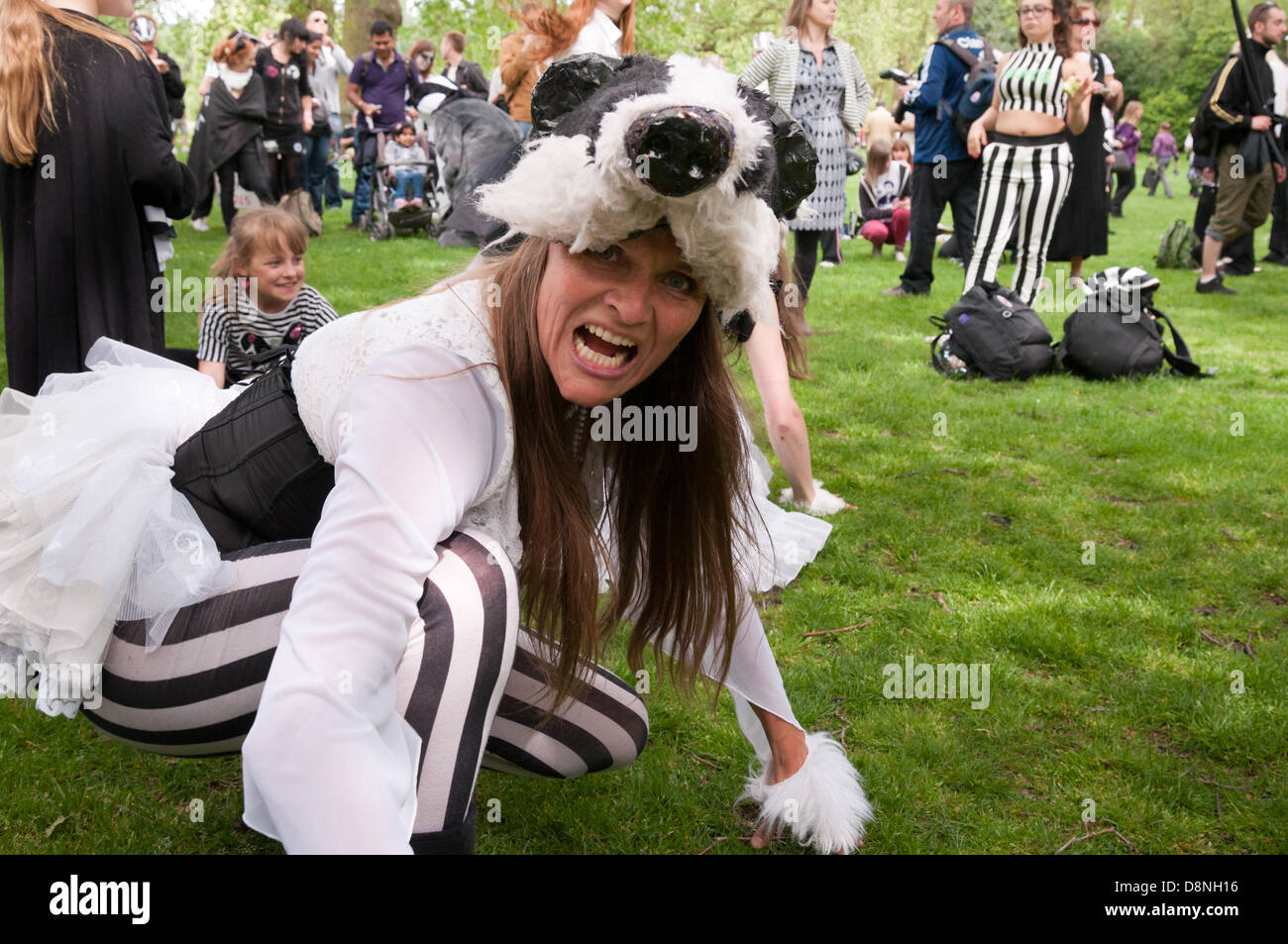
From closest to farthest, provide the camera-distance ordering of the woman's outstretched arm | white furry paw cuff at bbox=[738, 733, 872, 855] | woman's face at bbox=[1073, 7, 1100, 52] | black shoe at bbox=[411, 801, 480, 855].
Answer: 1. the woman's outstretched arm
2. black shoe at bbox=[411, 801, 480, 855]
3. white furry paw cuff at bbox=[738, 733, 872, 855]
4. woman's face at bbox=[1073, 7, 1100, 52]

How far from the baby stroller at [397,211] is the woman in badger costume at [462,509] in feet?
31.4

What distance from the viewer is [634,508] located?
2.13 m

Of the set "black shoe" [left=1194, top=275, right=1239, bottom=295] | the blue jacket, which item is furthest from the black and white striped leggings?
"black shoe" [left=1194, top=275, right=1239, bottom=295]

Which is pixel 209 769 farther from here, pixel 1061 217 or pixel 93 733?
pixel 1061 217

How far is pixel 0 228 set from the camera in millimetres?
3820

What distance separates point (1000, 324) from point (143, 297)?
182 inches

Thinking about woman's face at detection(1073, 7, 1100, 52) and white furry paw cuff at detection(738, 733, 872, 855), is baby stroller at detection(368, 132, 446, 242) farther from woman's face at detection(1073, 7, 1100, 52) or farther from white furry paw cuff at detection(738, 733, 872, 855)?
white furry paw cuff at detection(738, 733, 872, 855)

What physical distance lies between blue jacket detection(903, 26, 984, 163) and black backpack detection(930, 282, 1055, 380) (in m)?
2.30

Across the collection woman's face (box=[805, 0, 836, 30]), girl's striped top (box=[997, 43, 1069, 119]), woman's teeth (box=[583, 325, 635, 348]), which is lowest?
woman's teeth (box=[583, 325, 635, 348])

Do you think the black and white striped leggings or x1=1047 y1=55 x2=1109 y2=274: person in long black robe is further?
x1=1047 y1=55 x2=1109 y2=274: person in long black robe

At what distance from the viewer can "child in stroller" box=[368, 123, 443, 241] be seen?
38.2ft

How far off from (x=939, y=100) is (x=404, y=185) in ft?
19.5

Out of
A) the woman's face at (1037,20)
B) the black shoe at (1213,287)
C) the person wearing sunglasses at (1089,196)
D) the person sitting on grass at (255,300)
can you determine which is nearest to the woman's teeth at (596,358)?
the person sitting on grass at (255,300)

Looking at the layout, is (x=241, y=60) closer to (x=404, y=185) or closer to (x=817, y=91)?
(x=404, y=185)
